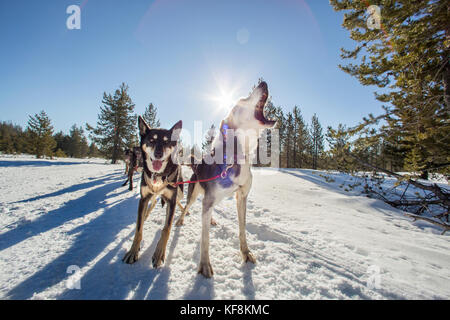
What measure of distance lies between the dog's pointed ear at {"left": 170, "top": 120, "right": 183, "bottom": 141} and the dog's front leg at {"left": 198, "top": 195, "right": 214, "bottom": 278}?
1417 millimetres

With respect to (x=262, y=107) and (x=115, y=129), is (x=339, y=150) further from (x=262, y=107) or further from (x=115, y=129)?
(x=115, y=129)

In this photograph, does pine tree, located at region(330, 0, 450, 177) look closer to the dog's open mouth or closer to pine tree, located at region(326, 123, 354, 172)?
pine tree, located at region(326, 123, 354, 172)

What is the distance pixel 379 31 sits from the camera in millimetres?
4676

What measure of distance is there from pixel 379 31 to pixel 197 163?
6.41 meters

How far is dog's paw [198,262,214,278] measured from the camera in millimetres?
2135

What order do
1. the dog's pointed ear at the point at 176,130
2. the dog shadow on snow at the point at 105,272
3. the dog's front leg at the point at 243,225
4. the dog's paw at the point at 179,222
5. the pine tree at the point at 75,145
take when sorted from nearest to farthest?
the dog shadow on snow at the point at 105,272
the dog's front leg at the point at 243,225
the dog's pointed ear at the point at 176,130
the dog's paw at the point at 179,222
the pine tree at the point at 75,145

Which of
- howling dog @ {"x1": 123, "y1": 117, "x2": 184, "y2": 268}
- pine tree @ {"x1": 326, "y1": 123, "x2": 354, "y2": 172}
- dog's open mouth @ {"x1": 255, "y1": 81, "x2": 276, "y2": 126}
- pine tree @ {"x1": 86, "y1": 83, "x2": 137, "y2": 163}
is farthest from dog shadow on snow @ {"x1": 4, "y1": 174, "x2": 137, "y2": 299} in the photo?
pine tree @ {"x1": 86, "y1": 83, "x2": 137, "y2": 163}

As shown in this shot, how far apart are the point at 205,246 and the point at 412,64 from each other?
A: 6104 millimetres

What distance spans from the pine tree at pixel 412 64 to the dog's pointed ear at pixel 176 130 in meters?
4.57

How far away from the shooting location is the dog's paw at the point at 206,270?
2135mm

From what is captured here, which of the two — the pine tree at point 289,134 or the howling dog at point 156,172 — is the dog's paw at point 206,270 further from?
the pine tree at point 289,134

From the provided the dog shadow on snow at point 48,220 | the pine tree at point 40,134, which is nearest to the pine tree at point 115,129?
the pine tree at point 40,134
